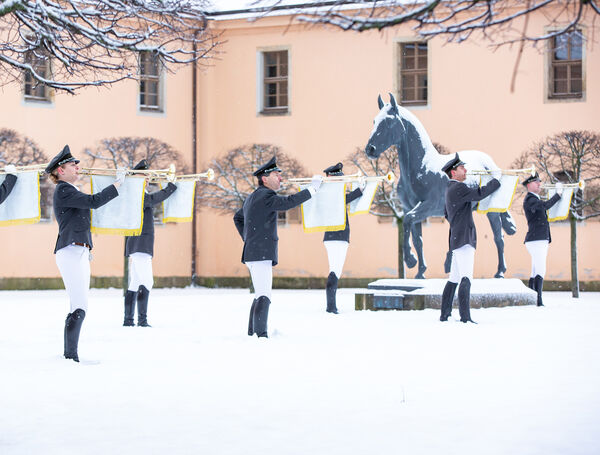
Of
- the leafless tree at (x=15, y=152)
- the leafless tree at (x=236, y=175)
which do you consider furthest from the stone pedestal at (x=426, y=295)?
the leafless tree at (x=15, y=152)

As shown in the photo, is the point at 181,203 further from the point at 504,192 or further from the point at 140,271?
the point at 504,192

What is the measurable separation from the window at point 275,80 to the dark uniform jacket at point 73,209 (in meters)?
17.9

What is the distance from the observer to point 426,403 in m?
5.62

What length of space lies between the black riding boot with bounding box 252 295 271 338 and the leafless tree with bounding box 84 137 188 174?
11451 millimetres

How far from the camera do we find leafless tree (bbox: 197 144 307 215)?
2019 centimetres

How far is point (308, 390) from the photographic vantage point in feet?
20.1

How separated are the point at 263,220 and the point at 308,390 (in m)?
2.99

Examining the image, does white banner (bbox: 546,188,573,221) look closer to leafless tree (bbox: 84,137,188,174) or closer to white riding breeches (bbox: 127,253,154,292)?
white riding breeches (bbox: 127,253,154,292)

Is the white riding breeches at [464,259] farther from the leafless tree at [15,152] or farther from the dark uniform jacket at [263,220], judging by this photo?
the leafless tree at [15,152]

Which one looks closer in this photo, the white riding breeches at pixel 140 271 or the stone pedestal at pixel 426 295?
the white riding breeches at pixel 140 271

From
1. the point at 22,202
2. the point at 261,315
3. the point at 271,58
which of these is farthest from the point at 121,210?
the point at 271,58

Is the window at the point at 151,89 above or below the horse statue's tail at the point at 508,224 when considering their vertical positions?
above

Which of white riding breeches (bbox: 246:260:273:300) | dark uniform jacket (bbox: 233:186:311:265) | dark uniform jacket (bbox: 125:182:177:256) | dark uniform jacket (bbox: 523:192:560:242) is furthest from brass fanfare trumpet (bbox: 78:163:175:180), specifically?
dark uniform jacket (bbox: 523:192:560:242)

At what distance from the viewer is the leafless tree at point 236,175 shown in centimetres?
2019
